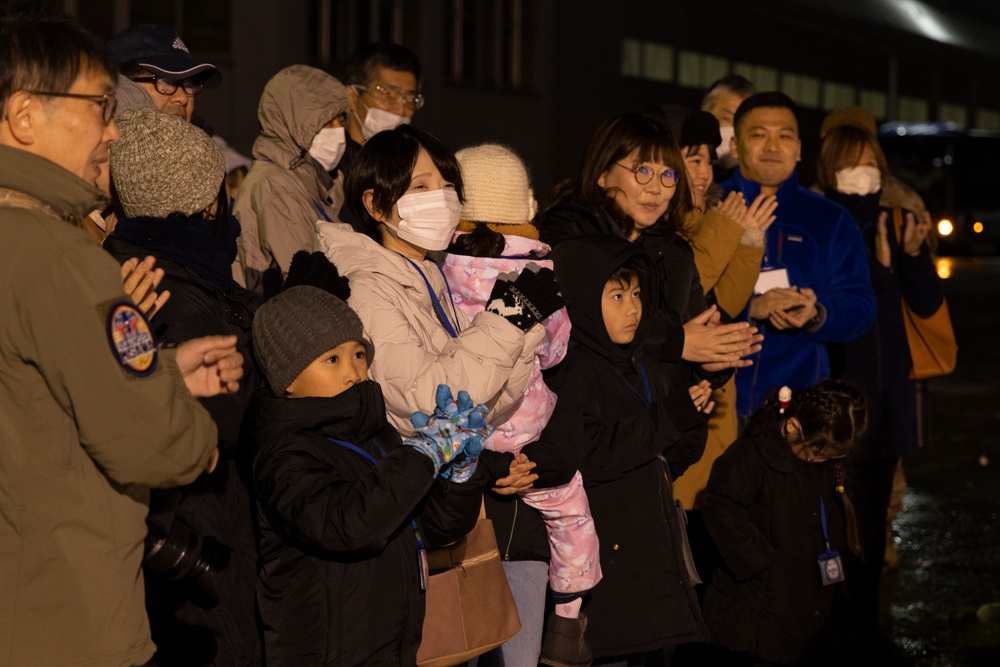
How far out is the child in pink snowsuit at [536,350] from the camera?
14.9ft

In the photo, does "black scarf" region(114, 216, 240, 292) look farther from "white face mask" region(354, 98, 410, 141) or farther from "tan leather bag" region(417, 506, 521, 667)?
"white face mask" region(354, 98, 410, 141)

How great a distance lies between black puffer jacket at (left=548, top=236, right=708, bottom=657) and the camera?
490 centimetres

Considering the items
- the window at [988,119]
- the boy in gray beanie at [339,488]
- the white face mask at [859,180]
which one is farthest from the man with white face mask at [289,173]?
the window at [988,119]

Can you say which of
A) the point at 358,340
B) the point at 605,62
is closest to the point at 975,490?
the point at 358,340

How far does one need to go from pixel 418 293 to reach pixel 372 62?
10.9 ft

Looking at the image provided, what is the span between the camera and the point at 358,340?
154 inches

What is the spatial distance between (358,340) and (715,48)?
1431 inches

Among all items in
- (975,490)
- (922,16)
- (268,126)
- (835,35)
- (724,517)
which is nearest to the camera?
(724,517)

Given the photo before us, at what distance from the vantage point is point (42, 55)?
2.93 m

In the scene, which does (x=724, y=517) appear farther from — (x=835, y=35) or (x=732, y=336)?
(x=835, y=35)

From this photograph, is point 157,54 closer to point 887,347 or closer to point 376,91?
point 376,91

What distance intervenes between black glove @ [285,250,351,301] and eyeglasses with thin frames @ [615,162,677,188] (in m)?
1.93

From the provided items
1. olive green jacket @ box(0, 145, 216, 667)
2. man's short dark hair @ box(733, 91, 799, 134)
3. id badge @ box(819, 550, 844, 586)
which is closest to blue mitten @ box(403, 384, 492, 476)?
olive green jacket @ box(0, 145, 216, 667)

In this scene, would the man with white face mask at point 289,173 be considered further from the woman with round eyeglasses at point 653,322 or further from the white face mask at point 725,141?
the white face mask at point 725,141
